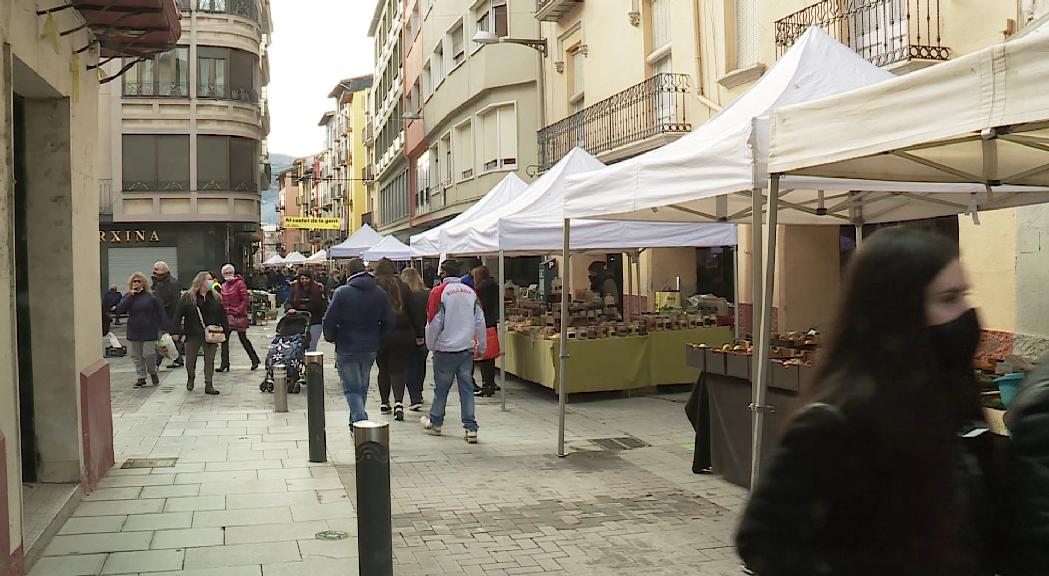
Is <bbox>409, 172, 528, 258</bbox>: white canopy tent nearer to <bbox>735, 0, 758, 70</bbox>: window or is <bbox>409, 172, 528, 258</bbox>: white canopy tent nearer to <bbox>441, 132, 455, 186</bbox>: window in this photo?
<bbox>735, 0, 758, 70</bbox>: window

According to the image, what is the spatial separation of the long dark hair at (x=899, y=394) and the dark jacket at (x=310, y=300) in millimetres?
14347

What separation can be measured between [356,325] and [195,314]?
5.05 m

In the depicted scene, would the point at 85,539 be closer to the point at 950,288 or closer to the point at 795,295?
the point at 950,288

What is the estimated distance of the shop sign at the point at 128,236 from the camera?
34.3 m

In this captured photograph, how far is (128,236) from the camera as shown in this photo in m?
34.5

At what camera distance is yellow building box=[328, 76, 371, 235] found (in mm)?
69688

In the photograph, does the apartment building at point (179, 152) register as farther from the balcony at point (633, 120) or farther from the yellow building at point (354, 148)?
the yellow building at point (354, 148)

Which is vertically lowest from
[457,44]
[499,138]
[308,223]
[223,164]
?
[308,223]

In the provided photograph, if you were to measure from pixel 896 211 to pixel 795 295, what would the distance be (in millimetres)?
4854

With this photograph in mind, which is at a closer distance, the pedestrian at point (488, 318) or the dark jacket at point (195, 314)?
the pedestrian at point (488, 318)

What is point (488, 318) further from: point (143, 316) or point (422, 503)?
Answer: point (422, 503)

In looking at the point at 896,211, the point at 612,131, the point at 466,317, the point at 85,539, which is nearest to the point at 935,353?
the point at 85,539

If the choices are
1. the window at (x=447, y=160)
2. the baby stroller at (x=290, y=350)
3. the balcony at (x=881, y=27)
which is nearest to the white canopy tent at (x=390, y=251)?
the window at (x=447, y=160)

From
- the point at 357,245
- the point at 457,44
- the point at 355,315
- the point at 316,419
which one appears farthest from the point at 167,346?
the point at 457,44
